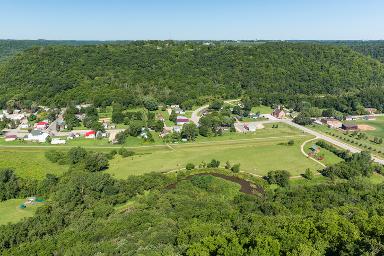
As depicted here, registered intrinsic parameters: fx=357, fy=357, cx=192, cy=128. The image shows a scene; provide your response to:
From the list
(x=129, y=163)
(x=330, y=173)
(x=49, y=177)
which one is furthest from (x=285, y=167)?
(x=49, y=177)

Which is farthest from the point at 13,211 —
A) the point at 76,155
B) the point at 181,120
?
the point at 181,120

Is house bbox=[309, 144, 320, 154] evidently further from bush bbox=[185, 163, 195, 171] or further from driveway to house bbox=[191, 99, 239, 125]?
driveway to house bbox=[191, 99, 239, 125]

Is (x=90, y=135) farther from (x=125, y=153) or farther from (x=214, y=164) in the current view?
(x=214, y=164)

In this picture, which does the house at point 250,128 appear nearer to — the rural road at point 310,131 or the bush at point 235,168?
the rural road at point 310,131

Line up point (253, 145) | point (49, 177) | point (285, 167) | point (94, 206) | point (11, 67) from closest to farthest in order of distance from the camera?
point (94, 206), point (49, 177), point (285, 167), point (253, 145), point (11, 67)

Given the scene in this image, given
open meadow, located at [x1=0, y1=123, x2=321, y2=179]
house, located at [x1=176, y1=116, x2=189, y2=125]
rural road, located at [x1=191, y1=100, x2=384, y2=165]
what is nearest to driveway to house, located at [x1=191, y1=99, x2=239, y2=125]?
rural road, located at [x1=191, y1=100, x2=384, y2=165]

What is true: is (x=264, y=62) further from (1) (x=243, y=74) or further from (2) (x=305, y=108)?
(2) (x=305, y=108)

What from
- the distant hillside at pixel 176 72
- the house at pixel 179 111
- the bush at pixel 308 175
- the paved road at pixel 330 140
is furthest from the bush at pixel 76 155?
the paved road at pixel 330 140
